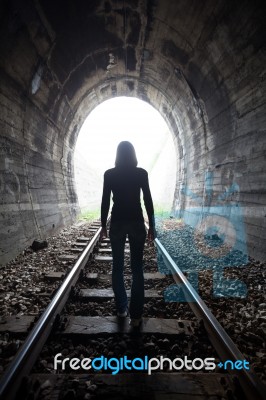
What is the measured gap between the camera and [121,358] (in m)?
2.35

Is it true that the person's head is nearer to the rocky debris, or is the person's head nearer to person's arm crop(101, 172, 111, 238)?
person's arm crop(101, 172, 111, 238)

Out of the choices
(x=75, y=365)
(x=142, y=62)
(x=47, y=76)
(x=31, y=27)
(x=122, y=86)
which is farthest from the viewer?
(x=122, y=86)

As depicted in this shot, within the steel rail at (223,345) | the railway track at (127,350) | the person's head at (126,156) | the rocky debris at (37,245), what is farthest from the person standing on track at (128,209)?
the rocky debris at (37,245)

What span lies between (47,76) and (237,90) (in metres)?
5.08

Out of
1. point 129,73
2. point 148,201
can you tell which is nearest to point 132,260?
point 148,201

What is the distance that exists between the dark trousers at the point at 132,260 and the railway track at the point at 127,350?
196mm

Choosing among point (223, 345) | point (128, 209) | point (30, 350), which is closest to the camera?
point (30, 350)

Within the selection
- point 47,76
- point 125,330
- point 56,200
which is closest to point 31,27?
point 47,76

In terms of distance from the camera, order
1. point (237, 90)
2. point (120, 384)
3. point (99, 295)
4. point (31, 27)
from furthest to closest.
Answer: point (237, 90), point (31, 27), point (99, 295), point (120, 384)

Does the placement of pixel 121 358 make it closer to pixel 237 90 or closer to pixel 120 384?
pixel 120 384

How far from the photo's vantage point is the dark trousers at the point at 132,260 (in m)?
2.91

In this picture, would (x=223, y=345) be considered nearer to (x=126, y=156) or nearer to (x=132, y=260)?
(x=132, y=260)

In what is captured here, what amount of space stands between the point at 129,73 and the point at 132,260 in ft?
32.0

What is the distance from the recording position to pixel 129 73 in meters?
10.8
